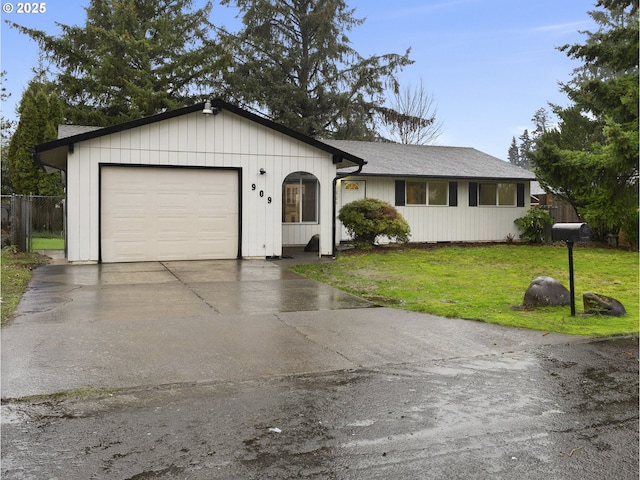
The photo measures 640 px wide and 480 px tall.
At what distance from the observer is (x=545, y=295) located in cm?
802

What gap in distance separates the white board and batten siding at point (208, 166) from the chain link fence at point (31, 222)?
134 inches

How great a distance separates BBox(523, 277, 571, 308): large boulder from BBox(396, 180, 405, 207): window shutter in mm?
11800

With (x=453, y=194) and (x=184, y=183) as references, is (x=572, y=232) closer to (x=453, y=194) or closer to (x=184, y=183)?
(x=184, y=183)

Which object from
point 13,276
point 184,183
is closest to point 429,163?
point 184,183

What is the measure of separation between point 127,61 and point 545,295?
1150 inches

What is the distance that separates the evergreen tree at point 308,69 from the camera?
3291 centimetres

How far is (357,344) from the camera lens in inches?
238

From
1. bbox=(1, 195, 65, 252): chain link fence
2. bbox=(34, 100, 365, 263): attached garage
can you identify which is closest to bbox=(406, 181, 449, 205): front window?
bbox=(34, 100, 365, 263): attached garage

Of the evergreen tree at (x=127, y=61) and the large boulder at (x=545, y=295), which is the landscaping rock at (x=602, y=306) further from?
the evergreen tree at (x=127, y=61)

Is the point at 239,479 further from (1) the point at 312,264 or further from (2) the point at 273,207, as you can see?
(2) the point at 273,207

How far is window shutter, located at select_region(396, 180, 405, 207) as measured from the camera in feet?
65.3

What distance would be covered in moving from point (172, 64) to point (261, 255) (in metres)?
20.6

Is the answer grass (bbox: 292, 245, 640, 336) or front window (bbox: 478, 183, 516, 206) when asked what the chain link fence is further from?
front window (bbox: 478, 183, 516, 206)

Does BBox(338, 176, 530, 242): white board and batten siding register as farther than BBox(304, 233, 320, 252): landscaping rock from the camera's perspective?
Yes
